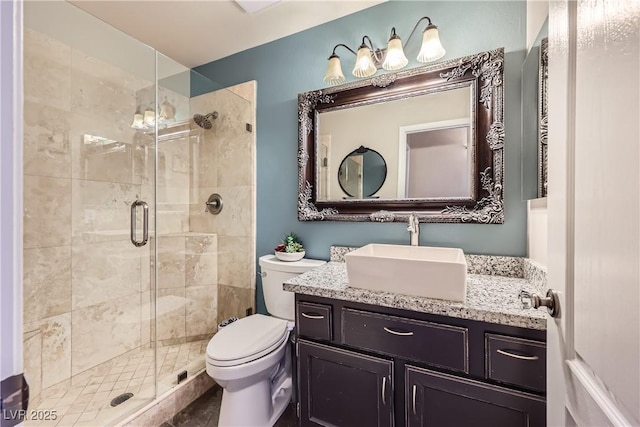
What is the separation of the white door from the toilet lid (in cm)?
112

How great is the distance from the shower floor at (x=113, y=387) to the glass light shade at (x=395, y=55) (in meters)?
2.16

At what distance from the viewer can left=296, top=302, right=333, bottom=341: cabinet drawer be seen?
1151 mm

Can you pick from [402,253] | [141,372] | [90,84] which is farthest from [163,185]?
[402,253]

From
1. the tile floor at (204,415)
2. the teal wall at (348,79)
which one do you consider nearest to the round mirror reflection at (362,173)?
the teal wall at (348,79)

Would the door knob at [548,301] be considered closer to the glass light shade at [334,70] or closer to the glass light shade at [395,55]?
the glass light shade at [395,55]

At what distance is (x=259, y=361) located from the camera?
131cm

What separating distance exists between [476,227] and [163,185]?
2.09 metres

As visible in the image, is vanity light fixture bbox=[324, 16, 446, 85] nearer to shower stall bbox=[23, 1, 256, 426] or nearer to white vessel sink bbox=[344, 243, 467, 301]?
shower stall bbox=[23, 1, 256, 426]

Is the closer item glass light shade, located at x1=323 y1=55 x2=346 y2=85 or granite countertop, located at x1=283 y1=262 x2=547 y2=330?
granite countertop, located at x1=283 y1=262 x2=547 y2=330

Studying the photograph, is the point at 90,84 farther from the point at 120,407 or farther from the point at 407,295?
the point at 407,295

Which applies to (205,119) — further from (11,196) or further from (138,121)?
(11,196)

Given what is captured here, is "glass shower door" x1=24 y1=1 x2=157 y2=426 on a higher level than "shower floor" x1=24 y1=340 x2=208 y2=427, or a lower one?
higher

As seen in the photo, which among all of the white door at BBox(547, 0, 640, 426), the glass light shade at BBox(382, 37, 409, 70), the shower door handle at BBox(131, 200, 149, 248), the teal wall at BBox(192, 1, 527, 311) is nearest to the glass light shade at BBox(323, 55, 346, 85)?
the teal wall at BBox(192, 1, 527, 311)

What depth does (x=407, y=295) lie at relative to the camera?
1.04 meters
